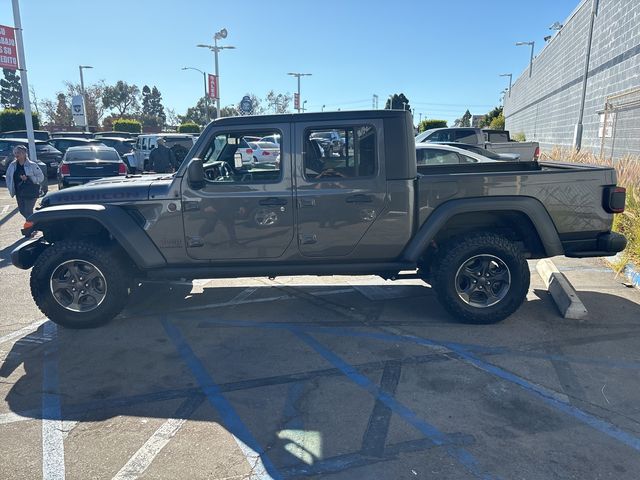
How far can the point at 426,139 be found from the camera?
15.6m

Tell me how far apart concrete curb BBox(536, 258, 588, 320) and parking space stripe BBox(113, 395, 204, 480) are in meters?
3.65

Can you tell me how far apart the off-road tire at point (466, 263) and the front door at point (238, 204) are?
1.54 meters

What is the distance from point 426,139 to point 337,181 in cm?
1179

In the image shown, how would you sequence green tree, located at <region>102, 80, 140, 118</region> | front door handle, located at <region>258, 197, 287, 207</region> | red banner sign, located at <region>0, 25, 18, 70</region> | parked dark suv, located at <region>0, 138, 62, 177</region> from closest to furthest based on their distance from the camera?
front door handle, located at <region>258, 197, 287, 207</region> < red banner sign, located at <region>0, 25, 18, 70</region> < parked dark suv, located at <region>0, 138, 62, 177</region> < green tree, located at <region>102, 80, 140, 118</region>

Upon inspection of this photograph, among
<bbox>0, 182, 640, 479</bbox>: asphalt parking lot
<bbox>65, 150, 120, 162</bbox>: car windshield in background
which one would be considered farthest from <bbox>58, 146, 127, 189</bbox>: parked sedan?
<bbox>0, 182, 640, 479</bbox>: asphalt parking lot

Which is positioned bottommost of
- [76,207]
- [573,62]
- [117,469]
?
[117,469]

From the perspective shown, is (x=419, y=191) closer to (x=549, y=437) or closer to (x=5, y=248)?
(x=549, y=437)

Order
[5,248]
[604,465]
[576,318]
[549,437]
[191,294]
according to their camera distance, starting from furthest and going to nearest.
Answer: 1. [5,248]
2. [191,294]
3. [576,318]
4. [549,437]
5. [604,465]

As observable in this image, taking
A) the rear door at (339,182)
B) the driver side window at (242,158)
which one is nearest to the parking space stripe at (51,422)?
the driver side window at (242,158)

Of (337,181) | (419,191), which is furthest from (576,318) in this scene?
(337,181)

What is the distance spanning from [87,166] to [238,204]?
9.65m

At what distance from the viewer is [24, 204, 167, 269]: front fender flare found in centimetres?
454

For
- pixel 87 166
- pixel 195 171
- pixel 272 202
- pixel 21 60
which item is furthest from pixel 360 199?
pixel 21 60

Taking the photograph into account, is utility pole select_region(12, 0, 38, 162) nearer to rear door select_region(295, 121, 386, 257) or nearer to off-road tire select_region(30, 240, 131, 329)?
off-road tire select_region(30, 240, 131, 329)
